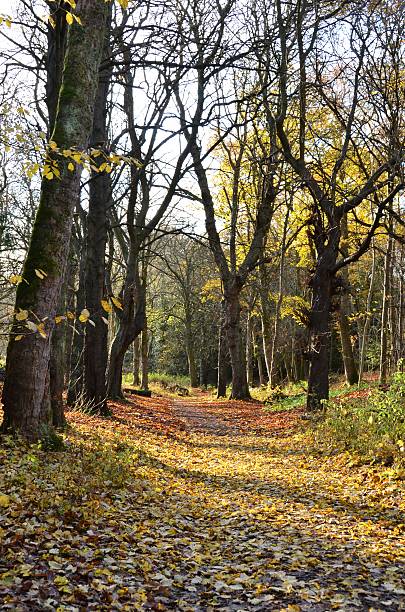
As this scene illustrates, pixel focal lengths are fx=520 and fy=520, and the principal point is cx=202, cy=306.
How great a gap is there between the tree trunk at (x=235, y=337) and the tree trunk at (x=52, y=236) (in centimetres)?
1394

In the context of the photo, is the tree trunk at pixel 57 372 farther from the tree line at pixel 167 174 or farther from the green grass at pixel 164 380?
the green grass at pixel 164 380

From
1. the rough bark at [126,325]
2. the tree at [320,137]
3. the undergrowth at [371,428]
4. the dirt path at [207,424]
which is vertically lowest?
the dirt path at [207,424]

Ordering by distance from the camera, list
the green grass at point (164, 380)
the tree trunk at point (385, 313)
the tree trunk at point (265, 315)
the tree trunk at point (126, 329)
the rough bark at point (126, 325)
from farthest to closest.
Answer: the green grass at point (164, 380) → the tree trunk at point (265, 315) → the tree trunk at point (385, 313) → the tree trunk at point (126, 329) → the rough bark at point (126, 325)

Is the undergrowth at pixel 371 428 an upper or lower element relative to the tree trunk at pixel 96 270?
lower

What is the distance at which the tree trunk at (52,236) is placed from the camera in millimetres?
6438

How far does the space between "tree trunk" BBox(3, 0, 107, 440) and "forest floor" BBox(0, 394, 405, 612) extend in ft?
2.02

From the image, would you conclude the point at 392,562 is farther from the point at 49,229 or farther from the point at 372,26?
the point at 372,26

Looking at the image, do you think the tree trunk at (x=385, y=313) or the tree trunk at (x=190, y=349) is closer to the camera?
the tree trunk at (x=385, y=313)

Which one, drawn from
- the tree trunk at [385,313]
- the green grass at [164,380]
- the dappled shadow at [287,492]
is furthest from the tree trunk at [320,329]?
the green grass at [164,380]

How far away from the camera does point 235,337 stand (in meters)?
22.0

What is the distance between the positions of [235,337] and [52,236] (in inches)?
627

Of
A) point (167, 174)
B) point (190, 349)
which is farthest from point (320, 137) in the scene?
point (190, 349)

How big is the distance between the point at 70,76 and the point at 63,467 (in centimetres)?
484

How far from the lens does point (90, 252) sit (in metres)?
12.6
